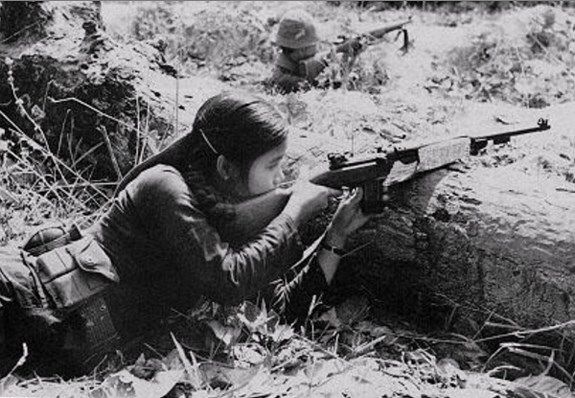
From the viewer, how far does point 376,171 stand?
2.90 meters

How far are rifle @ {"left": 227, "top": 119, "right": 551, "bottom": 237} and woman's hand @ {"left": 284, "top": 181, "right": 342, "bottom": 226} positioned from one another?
0.14 ft

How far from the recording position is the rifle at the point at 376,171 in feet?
9.52

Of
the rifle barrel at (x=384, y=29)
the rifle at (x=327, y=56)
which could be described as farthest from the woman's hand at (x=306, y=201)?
the rifle barrel at (x=384, y=29)

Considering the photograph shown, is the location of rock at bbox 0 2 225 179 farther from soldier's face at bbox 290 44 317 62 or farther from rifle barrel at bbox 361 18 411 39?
rifle barrel at bbox 361 18 411 39

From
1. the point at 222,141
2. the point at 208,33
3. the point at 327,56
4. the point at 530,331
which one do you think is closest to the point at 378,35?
the point at 327,56

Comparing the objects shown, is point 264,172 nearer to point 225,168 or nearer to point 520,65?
point 225,168

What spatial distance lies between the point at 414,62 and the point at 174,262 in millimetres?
4846

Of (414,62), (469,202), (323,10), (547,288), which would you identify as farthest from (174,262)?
(323,10)

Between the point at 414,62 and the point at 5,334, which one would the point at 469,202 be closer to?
the point at 5,334

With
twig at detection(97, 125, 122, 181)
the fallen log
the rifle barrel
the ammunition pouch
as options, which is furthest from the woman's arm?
the rifle barrel

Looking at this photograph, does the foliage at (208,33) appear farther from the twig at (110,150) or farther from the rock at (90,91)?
the twig at (110,150)

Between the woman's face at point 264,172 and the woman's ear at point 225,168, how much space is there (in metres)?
0.07

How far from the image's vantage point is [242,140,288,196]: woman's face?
9.78ft

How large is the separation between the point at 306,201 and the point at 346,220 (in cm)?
20
